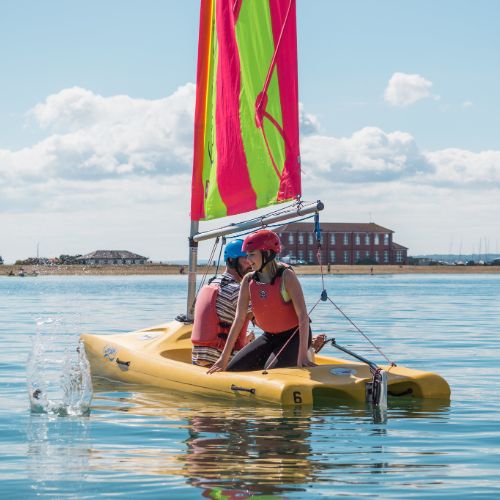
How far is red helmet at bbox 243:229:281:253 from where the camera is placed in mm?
10055

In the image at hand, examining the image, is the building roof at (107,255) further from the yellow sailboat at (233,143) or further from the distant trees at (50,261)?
the yellow sailboat at (233,143)

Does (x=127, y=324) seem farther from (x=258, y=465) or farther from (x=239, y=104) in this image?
(x=258, y=465)

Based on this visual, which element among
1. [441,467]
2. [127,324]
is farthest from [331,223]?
[441,467]

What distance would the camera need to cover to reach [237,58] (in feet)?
42.6

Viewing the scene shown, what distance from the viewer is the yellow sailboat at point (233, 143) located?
12305mm

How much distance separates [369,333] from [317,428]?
16.0 metres

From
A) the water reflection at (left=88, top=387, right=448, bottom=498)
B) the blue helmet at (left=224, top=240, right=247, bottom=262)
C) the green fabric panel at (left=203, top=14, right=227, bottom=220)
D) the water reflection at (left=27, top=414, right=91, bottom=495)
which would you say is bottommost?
the water reflection at (left=27, top=414, right=91, bottom=495)

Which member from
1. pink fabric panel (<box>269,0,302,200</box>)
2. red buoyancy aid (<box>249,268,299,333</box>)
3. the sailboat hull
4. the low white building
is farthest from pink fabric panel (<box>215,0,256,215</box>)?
the low white building

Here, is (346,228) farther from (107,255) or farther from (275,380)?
(275,380)

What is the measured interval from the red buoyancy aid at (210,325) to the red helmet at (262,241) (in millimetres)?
1362

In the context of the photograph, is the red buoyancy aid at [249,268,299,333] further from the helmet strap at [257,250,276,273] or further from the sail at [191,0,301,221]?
the sail at [191,0,301,221]

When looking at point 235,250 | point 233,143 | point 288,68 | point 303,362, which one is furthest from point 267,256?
point 288,68

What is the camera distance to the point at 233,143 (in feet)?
42.6

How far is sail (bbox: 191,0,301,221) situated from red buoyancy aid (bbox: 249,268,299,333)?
209cm
